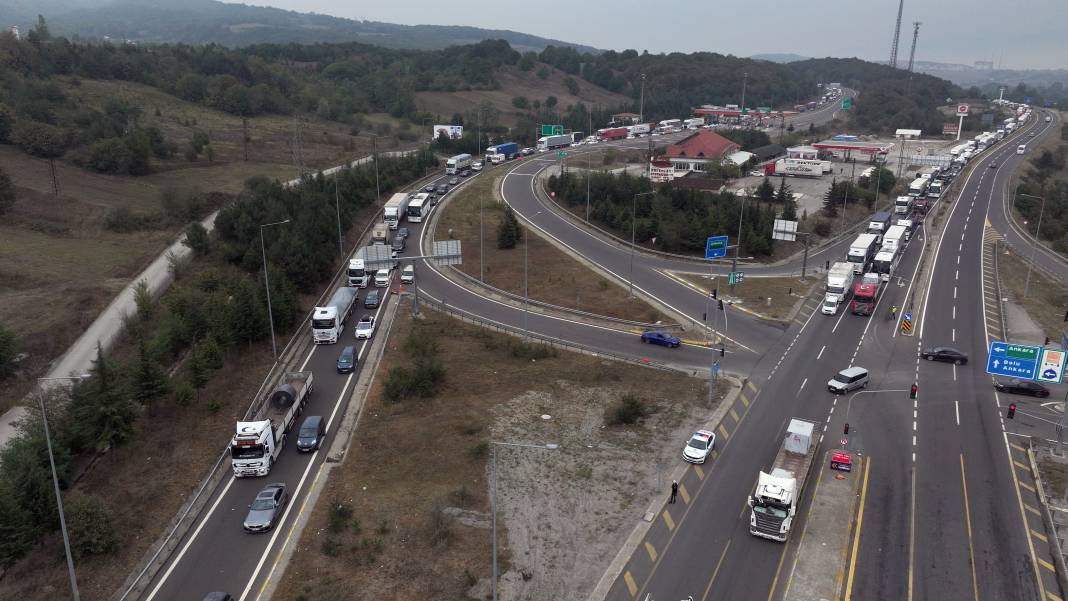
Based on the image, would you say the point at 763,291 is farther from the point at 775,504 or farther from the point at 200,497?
the point at 200,497

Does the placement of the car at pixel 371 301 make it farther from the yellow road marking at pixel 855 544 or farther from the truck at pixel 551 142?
the truck at pixel 551 142

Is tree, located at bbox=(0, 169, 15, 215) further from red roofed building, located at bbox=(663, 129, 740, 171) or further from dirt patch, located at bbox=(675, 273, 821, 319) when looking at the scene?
red roofed building, located at bbox=(663, 129, 740, 171)

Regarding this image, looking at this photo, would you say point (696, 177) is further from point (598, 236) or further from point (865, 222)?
point (598, 236)

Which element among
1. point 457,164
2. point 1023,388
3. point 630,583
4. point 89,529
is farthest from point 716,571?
point 457,164

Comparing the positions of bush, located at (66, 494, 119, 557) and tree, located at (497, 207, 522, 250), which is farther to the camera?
tree, located at (497, 207, 522, 250)

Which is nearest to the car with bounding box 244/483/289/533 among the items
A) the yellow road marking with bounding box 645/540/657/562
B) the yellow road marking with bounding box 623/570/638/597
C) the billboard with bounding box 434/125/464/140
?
the yellow road marking with bounding box 623/570/638/597

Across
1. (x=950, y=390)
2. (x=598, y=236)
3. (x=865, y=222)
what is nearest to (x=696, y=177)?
(x=865, y=222)
